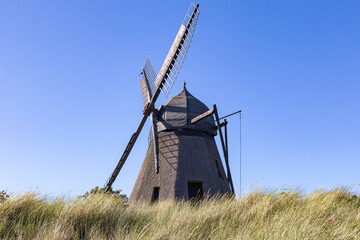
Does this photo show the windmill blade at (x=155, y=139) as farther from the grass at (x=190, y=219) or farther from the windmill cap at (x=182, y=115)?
the grass at (x=190, y=219)

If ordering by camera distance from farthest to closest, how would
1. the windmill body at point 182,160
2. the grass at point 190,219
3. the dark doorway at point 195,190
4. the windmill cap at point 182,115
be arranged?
the windmill cap at point 182,115 → the dark doorway at point 195,190 → the windmill body at point 182,160 → the grass at point 190,219

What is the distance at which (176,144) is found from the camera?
43.7ft

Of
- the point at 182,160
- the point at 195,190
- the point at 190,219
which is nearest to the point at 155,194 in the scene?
the point at 195,190

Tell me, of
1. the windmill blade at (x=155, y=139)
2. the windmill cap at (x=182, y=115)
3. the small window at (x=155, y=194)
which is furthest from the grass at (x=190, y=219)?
the windmill cap at (x=182, y=115)

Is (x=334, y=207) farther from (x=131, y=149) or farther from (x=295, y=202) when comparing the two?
(x=131, y=149)

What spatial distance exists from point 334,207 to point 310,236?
244cm

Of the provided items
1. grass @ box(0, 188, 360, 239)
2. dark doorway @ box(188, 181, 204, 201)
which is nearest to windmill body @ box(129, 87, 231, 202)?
dark doorway @ box(188, 181, 204, 201)

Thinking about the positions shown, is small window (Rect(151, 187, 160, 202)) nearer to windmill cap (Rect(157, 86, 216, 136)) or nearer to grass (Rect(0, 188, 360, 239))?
windmill cap (Rect(157, 86, 216, 136))

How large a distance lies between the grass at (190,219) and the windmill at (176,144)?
6285 mm

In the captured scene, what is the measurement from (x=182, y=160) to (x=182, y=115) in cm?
213

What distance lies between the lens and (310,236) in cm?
403

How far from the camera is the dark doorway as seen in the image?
12.9 metres

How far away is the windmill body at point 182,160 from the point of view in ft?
41.8

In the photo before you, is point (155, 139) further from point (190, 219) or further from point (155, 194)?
point (190, 219)
